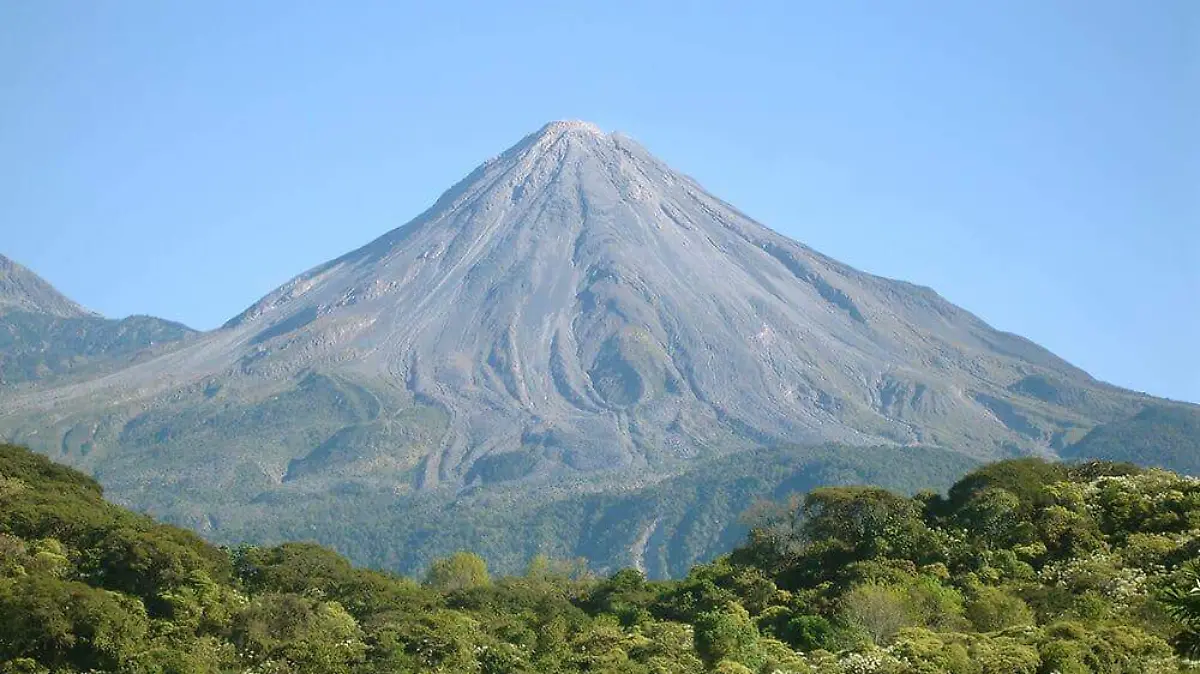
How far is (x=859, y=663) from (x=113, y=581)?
1682 centimetres

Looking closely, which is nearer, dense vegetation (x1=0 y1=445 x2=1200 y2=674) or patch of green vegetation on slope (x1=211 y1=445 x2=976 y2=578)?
dense vegetation (x1=0 y1=445 x2=1200 y2=674)

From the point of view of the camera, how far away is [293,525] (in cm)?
17888

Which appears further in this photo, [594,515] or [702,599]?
[594,515]

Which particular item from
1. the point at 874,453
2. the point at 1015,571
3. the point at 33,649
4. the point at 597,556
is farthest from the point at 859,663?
the point at 874,453

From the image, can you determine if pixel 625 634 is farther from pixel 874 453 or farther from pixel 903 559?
pixel 874 453

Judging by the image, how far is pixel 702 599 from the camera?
46.2 metres

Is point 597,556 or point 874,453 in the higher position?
point 874,453

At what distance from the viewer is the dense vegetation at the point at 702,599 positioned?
3678cm

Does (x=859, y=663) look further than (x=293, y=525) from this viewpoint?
No

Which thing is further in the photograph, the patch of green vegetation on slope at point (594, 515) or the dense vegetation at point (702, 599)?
the patch of green vegetation on slope at point (594, 515)

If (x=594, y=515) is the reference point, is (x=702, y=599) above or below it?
above

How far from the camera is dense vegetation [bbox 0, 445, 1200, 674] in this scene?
36.8 metres

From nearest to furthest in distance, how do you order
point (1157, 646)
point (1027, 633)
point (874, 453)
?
point (1157, 646) < point (1027, 633) < point (874, 453)

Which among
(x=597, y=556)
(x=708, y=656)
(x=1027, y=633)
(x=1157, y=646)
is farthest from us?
(x=597, y=556)
